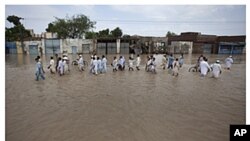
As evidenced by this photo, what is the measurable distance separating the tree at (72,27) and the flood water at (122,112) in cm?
2721

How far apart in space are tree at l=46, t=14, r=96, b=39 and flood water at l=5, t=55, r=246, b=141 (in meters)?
27.2

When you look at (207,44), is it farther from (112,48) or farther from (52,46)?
(52,46)

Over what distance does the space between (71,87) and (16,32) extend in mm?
29778

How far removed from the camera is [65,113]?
18.5ft

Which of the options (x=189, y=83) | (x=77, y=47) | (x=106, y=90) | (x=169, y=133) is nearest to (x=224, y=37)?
(x=77, y=47)

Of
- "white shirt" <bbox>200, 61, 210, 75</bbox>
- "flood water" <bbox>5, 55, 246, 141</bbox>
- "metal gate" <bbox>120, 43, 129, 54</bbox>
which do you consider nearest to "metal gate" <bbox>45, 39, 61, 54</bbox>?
"metal gate" <bbox>120, 43, 129, 54</bbox>

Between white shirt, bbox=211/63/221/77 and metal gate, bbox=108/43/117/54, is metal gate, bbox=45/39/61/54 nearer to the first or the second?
metal gate, bbox=108/43/117/54

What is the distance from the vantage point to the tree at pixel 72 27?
34.6 meters

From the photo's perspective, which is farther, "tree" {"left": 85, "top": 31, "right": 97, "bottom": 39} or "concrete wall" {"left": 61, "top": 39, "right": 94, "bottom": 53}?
"tree" {"left": 85, "top": 31, "right": 97, "bottom": 39}

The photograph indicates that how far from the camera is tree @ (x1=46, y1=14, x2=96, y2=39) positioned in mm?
34562

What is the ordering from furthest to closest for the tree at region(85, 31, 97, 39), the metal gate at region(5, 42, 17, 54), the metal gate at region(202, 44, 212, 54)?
1. the tree at region(85, 31, 97, 39)
2. the metal gate at region(202, 44, 212, 54)
3. the metal gate at region(5, 42, 17, 54)

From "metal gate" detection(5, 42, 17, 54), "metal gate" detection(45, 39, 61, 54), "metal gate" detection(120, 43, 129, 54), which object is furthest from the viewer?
"metal gate" detection(5, 42, 17, 54)

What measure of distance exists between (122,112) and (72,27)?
1258 inches

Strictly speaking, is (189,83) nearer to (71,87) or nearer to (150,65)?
(150,65)
